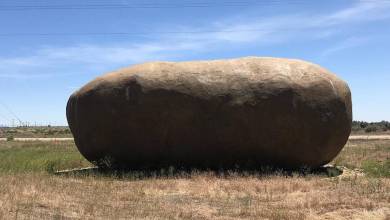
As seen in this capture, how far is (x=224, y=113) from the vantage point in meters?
15.4

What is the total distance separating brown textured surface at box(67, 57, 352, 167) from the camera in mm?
15250

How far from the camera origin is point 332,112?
50.0 ft

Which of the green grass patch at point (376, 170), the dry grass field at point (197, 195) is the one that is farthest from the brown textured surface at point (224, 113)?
the green grass patch at point (376, 170)

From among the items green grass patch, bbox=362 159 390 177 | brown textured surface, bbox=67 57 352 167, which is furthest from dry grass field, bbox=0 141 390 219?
brown textured surface, bbox=67 57 352 167

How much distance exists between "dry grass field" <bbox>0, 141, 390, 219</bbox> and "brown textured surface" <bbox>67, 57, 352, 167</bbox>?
748 millimetres

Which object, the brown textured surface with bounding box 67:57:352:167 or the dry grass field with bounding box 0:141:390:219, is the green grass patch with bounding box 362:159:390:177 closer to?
the dry grass field with bounding box 0:141:390:219

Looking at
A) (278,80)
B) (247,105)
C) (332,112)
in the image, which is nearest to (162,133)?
(247,105)

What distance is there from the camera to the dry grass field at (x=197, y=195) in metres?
9.02

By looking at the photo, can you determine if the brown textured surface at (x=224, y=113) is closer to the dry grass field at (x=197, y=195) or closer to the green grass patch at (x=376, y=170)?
the dry grass field at (x=197, y=195)

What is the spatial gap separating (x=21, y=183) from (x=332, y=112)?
8.59 m

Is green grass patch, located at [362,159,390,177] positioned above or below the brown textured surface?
below

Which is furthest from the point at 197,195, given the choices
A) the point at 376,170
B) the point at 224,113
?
the point at 376,170

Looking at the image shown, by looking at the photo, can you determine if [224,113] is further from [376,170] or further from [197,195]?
[376,170]

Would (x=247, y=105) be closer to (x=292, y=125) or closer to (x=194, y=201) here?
(x=292, y=125)
